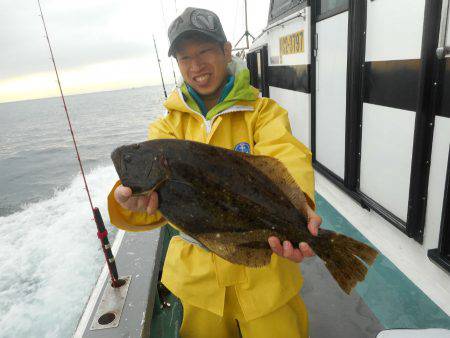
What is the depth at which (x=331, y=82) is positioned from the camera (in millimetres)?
4395

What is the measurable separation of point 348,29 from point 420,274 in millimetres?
2622

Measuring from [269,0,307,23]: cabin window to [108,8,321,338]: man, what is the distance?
10.9ft

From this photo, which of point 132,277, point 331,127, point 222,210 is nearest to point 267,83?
point 331,127

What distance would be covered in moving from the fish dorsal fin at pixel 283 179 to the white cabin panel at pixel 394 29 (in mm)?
1809

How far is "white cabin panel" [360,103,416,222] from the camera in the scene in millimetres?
2943

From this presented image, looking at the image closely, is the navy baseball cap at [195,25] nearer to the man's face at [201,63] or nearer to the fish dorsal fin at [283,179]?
the man's face at [201,63]

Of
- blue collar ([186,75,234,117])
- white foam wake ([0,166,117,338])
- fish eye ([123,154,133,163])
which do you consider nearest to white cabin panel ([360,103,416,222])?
blue collar ([186,75,234,117])

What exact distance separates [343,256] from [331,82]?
3.36m

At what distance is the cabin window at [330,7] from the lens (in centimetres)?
380

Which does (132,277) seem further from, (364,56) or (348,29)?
(348,29)

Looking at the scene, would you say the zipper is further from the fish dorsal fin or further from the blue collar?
the fish dorsal fin

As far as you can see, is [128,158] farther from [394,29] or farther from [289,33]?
[289,33]

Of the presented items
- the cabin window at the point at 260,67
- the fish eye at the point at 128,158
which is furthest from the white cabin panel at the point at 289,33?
the fish eye at the point at 128,158

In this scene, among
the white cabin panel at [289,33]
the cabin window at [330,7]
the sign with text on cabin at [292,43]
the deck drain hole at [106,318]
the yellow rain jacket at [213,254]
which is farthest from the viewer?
the sign with text on cabin at [292,43]
